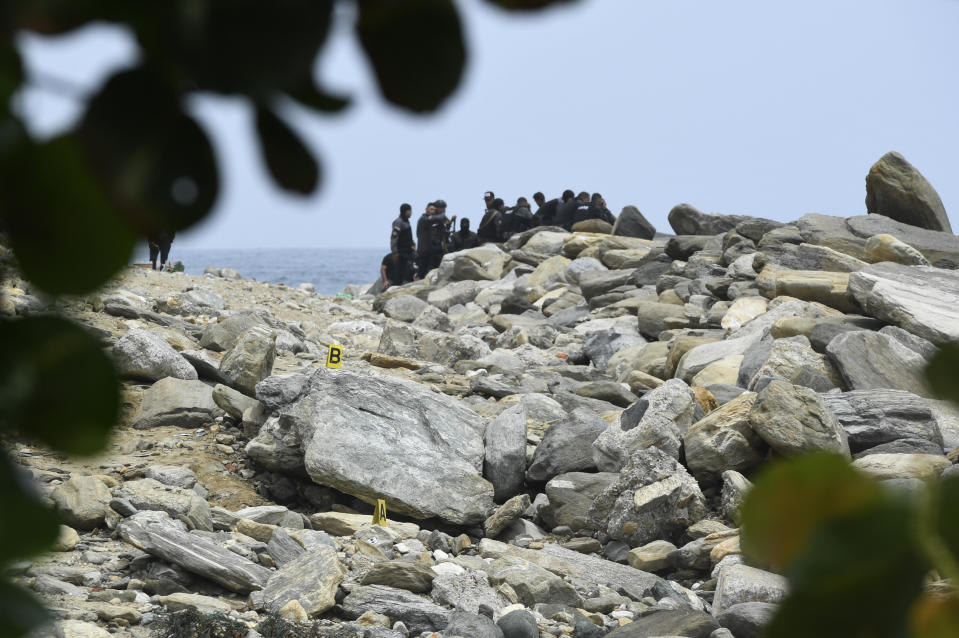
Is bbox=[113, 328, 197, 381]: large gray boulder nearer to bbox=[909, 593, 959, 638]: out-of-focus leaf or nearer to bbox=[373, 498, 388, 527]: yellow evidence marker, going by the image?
bbox=[373, 498, 388, 527]: yellow evidence marker

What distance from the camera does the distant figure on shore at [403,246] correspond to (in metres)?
21.3

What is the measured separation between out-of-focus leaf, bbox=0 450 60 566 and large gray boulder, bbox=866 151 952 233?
1678cm

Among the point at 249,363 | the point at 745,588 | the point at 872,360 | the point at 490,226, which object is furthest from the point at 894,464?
the point at 490,226

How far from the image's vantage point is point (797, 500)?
0.35m

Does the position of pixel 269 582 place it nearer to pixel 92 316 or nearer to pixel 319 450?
pixel 319 450

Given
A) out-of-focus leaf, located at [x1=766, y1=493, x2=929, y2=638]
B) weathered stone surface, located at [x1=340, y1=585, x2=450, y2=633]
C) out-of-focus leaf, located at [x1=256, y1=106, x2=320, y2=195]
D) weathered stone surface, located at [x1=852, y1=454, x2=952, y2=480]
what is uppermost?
out-of-focus leaf, located at [x1=256, y1=106, x2=320, y2=195]

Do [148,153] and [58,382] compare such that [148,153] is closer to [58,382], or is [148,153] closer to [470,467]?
[58,382]

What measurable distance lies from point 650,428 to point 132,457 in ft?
12.0

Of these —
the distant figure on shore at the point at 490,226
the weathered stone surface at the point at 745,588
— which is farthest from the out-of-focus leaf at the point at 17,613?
the distant figure on shore at the point at 490,226

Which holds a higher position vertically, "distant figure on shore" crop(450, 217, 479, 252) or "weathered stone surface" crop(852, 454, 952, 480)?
"distant figure on shore" crop(450, 217, 479, 252)

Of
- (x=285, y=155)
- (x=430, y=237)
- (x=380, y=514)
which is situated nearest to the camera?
(x=285, y=155)

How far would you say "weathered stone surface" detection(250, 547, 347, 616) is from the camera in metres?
4.26

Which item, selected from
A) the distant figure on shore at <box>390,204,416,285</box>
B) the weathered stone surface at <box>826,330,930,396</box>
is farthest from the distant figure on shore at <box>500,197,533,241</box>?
the weathered stone surface at <box>826,330,930,396</box>

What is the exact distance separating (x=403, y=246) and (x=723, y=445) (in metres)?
16.4
